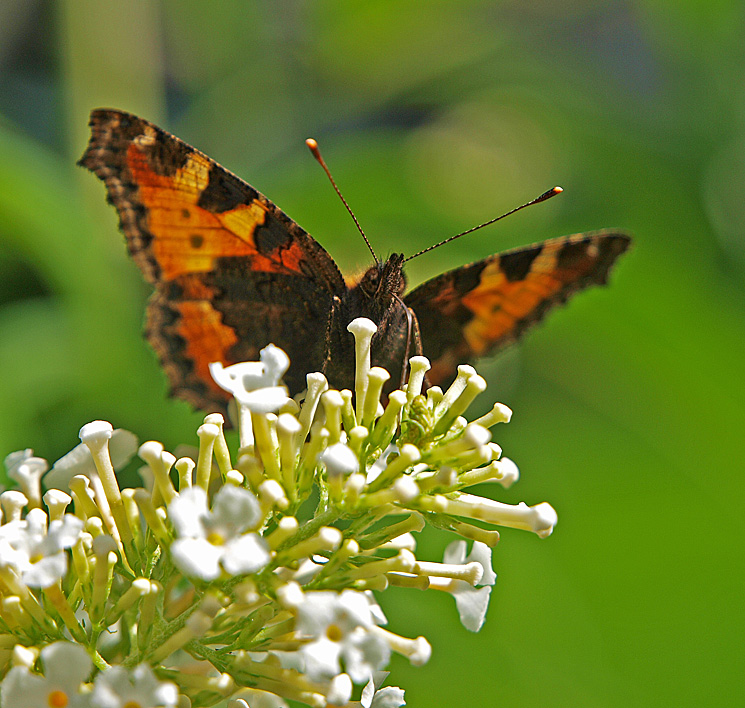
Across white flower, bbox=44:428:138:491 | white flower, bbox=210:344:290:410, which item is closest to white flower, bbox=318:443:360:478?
white flower, bbox=210:344:290:410

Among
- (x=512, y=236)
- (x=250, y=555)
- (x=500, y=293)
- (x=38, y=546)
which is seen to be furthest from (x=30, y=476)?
(x=512, y=236)

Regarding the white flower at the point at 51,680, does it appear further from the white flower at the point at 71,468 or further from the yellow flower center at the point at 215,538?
the white flower at the point at 71,468

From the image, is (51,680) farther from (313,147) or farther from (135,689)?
(313,147)

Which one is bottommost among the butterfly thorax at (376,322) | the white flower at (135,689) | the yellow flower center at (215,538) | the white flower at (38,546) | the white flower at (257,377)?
the white flower at (135,689)

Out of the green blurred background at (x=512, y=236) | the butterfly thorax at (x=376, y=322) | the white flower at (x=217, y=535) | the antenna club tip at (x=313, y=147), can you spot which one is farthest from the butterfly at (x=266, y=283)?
the white flower at (x=217, y=535)

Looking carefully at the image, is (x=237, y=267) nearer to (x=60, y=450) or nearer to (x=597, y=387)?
(x=60, y=450)

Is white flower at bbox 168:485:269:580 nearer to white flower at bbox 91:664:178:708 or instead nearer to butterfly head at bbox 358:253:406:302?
white flower at bbox 91:664:178:708
